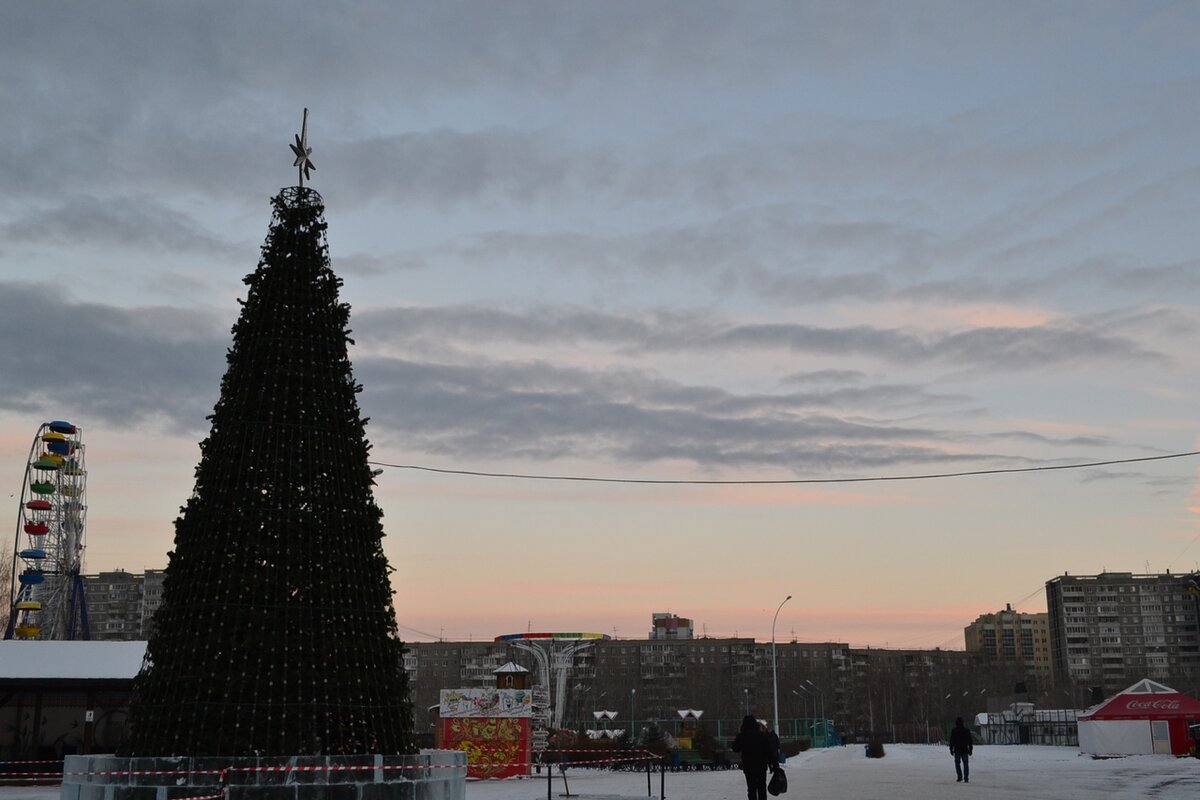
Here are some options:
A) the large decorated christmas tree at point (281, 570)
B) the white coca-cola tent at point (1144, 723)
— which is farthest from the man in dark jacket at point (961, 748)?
the white coca-cola tent at point (1144, 723)

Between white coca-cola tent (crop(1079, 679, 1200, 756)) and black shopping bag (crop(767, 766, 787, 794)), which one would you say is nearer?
black shopping bag (crop(767, 766, 787, 794))

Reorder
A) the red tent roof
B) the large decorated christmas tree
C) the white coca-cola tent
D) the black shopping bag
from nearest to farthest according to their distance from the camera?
the large decorated christmas tree, the black shopping bag, the red tent roof, the white coca-cola tent

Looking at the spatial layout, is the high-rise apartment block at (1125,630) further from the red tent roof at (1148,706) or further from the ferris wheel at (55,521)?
the ferris wheel at (55,521)

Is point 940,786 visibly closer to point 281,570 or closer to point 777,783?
point 777,783

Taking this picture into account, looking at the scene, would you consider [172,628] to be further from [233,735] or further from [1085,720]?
[1085,720]

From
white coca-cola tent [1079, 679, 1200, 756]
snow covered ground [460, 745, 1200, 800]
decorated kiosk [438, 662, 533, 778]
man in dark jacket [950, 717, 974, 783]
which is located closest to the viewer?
snow covered ground [460, 745, 1200, 800]

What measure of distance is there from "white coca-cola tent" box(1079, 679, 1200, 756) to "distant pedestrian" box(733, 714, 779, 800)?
37.2 meters

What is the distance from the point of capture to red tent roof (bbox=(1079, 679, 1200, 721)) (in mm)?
50875

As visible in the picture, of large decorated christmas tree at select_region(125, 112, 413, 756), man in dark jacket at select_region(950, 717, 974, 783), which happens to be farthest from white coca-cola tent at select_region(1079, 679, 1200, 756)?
large decorated christmas tree at select_region(125, 112, 413, 756)

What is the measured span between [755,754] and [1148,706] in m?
38.8

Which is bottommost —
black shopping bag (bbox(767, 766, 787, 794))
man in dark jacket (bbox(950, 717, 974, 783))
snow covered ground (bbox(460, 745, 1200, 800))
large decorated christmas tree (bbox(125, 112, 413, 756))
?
snow covered ground (bbox(460, 745, 1200, 800))

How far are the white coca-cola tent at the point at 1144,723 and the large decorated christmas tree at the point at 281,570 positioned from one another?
A: 44.0m

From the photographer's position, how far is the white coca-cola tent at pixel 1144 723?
51500 millimetres

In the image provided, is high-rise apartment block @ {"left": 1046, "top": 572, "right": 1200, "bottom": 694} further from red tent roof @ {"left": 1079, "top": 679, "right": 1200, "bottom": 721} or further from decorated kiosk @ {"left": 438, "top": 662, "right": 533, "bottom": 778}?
decorated kiosk @ {"left": 438, "top": 662, "right": 533, "bottom": 778}
